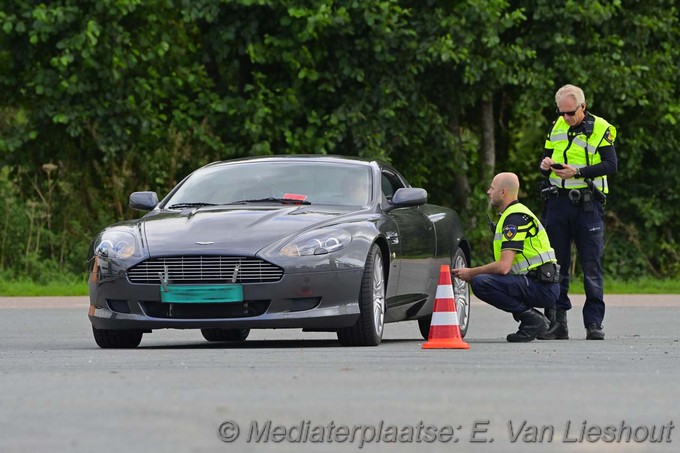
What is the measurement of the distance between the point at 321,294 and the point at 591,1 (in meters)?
14.8

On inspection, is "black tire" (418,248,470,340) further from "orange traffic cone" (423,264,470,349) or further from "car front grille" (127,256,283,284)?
"car front grille" (127,256,283,284)

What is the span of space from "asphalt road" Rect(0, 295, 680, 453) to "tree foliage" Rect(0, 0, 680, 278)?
42.1ft

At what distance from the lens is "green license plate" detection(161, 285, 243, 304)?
11672 millimetres

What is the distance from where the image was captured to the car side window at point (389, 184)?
44.8 ft

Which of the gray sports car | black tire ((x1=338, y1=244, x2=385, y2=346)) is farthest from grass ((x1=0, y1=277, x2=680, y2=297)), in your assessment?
black tire ((x1=338, y1=244, x2=385, y2=346))

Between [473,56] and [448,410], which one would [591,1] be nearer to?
[473,56]

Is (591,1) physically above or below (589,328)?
above

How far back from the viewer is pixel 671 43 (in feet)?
89.1

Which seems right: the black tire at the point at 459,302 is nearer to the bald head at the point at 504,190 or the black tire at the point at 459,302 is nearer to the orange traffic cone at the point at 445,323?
the bald head at the point at 504,190

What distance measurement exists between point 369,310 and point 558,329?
2.14 metres

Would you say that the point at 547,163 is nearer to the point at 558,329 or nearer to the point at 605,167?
the point at 605,167

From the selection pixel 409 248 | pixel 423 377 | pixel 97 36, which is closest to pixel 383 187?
pixel 409 248

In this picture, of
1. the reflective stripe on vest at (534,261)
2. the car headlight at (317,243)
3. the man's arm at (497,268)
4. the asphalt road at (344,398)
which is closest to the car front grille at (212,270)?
the car headlight at (317,243)

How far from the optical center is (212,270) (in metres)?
11.7
